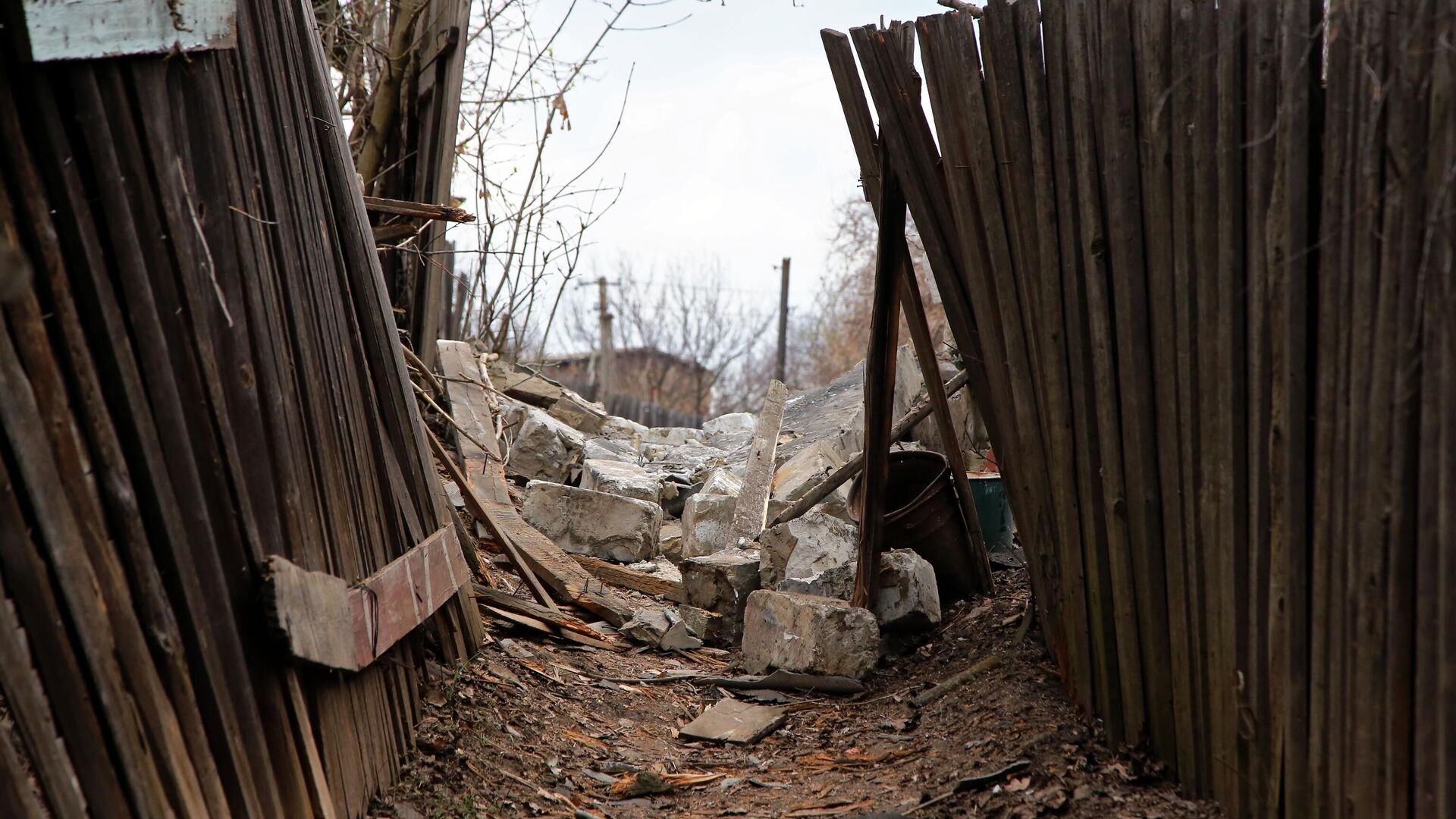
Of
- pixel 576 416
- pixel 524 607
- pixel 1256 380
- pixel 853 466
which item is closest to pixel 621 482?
pixel 853 466

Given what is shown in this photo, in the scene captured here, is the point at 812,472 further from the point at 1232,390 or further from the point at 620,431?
the point at 1232,390

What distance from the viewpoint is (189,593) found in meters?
2.44

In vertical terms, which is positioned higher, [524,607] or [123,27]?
[123,27]

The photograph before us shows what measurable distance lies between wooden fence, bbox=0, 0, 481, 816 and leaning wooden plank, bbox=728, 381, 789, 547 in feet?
12.5

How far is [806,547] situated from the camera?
569 cm

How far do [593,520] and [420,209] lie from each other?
2.52 meters

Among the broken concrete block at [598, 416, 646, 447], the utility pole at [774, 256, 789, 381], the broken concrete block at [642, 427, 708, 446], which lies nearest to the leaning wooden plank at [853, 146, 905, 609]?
the broken concrete block at [598, 416, 646, 447]

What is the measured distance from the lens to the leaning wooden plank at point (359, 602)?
2.73 m

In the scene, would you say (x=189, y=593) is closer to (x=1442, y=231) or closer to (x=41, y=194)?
(x=41, y=194)

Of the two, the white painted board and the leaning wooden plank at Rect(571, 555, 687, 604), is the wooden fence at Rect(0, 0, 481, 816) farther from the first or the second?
the leaning wooden plank at Rect(571, 555, 687, 604)

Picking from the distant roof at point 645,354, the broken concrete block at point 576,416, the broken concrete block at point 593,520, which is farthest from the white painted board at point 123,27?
the distant roof at point 645,354

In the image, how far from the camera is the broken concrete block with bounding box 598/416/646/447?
10594 millimetres

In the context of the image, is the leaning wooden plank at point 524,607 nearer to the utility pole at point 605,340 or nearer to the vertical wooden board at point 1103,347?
the vertical wooden board at point 1103,347

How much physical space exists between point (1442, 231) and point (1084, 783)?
191 cm
